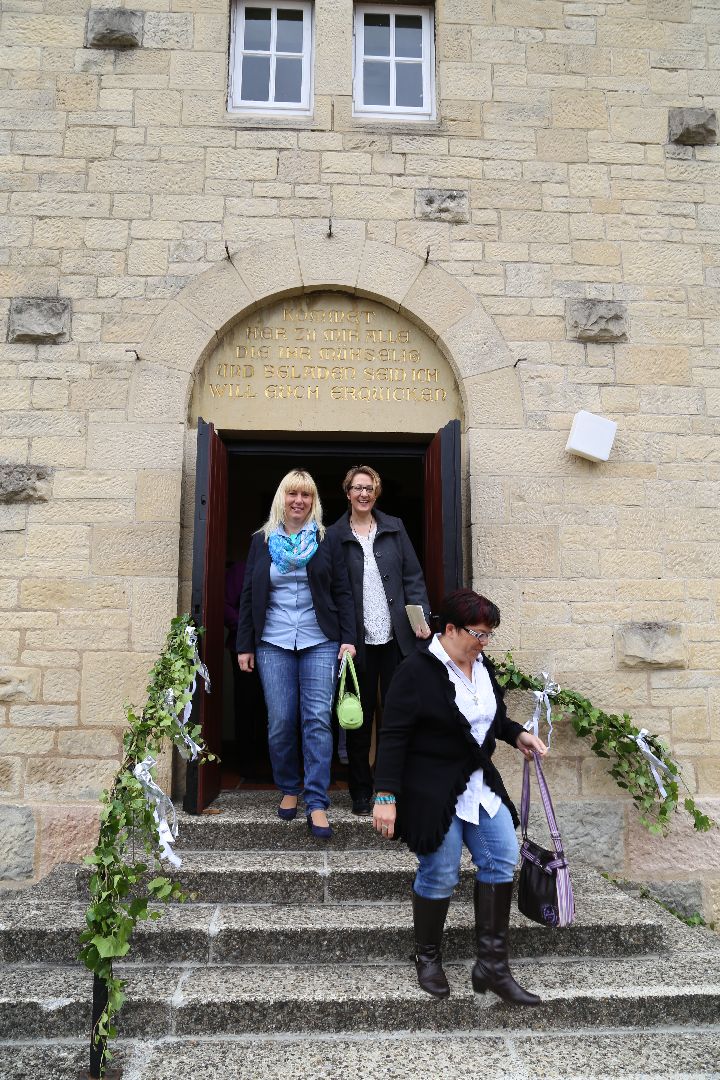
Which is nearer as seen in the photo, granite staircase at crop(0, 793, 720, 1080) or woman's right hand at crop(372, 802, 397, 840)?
granite staircase at crop(0, 793, 720, 1080)

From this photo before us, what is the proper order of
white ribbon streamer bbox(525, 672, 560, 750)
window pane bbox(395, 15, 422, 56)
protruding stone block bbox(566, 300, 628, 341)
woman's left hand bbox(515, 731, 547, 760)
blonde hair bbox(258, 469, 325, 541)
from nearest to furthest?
1. woman's left hand bbox(515, 731, 547, 760)
2. white ribbon streamer bbox(525, 672, 560, 750)
3. blonde hair bbox(258, 469, 325, 541)
4. protruding stone block bbox(566, 300, 628, 341)
5. window pane bbox(395, 15, 422, 56)

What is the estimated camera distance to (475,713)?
10.1 feet

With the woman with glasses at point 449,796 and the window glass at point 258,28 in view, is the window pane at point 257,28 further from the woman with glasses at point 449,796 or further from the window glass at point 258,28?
the woman with glasses at point 449,796

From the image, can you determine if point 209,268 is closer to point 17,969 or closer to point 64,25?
point 64,25

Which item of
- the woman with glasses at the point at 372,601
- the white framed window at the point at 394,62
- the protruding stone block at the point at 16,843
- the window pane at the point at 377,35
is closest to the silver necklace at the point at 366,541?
the woman with glasses at the point at 372,601

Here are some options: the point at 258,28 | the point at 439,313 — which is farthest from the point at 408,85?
the point at 439,313

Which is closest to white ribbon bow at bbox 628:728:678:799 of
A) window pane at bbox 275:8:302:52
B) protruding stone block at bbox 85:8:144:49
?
window pane at bbox 275:8:302:52

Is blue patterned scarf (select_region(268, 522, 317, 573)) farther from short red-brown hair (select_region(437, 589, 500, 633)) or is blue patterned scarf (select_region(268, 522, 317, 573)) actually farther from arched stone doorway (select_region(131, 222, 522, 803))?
short red-brown hair (select_region(437, 589, 500, 633))

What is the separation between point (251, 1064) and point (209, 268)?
4.21 metres

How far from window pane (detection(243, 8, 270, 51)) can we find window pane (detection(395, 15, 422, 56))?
2.91 feet

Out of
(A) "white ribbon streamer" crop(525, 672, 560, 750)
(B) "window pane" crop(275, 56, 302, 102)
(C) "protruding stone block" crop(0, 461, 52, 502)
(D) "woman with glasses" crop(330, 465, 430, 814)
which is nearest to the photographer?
(A) "white ribbon streamer" crop(525, 672, 560, 750)

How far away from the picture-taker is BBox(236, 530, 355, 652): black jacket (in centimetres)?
416

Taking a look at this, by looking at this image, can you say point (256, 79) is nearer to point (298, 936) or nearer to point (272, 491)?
point (272, 491)

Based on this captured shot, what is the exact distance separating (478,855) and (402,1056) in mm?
714
